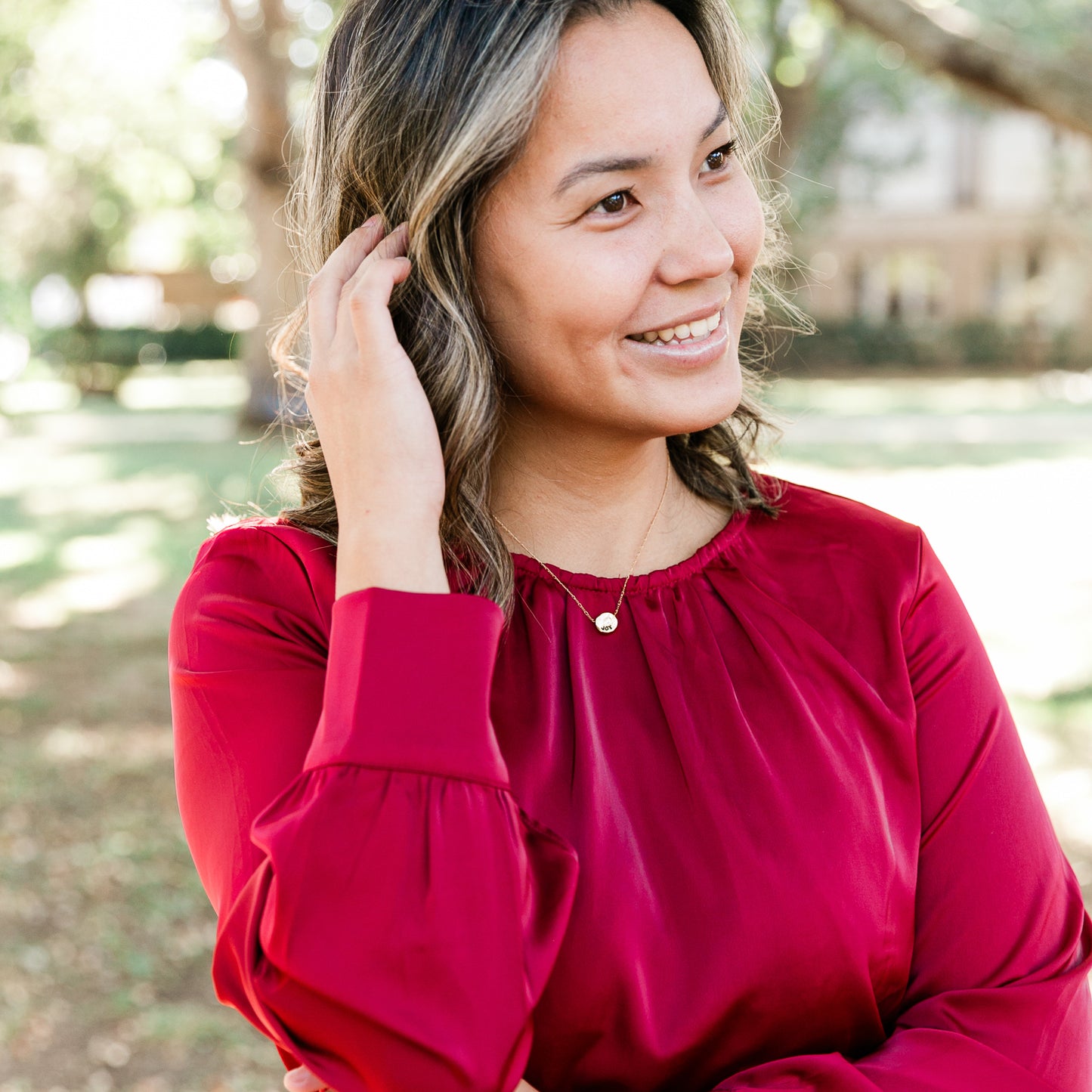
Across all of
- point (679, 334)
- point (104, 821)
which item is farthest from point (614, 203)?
point (104, 821)

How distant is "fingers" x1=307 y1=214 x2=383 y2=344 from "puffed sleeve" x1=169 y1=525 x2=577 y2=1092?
0.43 meters

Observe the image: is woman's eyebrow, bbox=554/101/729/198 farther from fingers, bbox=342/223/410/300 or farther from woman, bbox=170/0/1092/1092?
fingers, bbox=342/223/410/300

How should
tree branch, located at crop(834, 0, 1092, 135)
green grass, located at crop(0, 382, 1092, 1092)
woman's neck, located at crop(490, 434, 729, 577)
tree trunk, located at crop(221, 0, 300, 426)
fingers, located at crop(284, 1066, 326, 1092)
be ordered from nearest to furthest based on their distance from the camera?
fingers, located at crop(284, 1066, 326, 1092) < woman's neck, located at crop(490, 434, 729, 577) < green grass, located at crop(0, 382, 1092, 1092) < tree branch, located at crop(834, 0, 1092, 135) < tree trunk, located at crop(221, 0, 300, 426)

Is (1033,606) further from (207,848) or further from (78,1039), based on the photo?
(207,848)

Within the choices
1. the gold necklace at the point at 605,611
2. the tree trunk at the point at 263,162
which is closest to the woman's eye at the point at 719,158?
the gold necklace at the point at 605,611

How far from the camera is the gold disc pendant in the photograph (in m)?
1.87

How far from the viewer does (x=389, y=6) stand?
1.85 meters

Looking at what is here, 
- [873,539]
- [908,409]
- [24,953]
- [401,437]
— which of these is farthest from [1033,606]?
[908,409]

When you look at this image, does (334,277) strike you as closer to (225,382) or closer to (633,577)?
(633,577)

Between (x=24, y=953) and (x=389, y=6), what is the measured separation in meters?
3.80

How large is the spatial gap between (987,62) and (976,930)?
348 cm

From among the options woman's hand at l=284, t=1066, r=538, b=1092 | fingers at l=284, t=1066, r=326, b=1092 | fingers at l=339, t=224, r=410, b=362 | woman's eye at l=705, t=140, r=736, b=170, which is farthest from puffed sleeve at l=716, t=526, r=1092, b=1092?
fingers at l=339, t=224, r=410, b=362

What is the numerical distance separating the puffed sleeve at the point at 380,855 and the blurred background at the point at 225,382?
73 centimetres

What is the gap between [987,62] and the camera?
4312 mm
